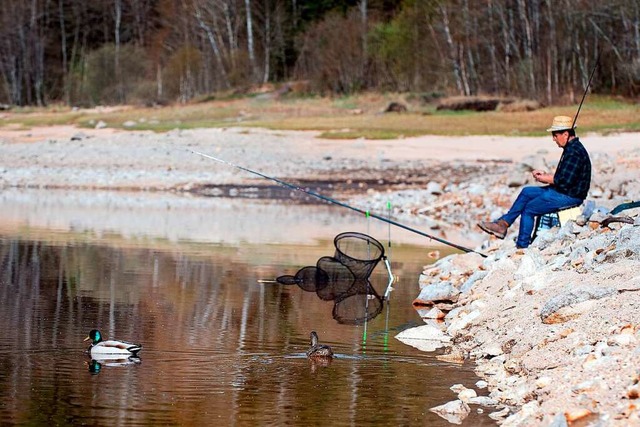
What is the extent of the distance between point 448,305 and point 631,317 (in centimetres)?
349

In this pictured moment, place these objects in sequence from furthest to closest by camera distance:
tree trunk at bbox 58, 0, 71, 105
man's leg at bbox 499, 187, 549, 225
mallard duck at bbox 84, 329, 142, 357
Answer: tree trunk at bbox 58, 0, 71, 105 < man's leg at bbox 499, 187, 549, 225 < mallard duck at bbox 84, 329, 142, 357

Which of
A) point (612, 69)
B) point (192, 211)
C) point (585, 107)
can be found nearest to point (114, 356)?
point (192, 211)

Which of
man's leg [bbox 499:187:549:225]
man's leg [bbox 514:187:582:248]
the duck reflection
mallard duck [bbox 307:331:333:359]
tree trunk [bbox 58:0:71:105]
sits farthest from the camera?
tree trunk [bbox 58:0:71:105]

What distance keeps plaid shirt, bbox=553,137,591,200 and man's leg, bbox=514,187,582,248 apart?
57mm

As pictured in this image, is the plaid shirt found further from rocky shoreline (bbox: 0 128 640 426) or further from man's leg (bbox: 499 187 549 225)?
rocky shoreline (bbox: 0 128 640 426)

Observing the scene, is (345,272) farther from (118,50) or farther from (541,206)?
(118,50)

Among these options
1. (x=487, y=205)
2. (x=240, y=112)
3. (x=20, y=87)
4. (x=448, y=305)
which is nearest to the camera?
(x=448, y=305)

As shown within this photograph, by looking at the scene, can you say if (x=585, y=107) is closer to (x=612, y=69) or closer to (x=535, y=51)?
(x=612, y=69)

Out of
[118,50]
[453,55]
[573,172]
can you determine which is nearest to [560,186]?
[573,172]

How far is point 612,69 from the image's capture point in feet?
124

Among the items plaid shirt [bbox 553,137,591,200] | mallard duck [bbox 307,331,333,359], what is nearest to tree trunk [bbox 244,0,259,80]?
plaid shirt [bbox 553,137,591,200]

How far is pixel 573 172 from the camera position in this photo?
1049cm

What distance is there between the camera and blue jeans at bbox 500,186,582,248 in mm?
10617

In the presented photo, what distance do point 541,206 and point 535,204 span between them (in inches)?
2.4
